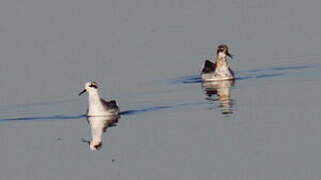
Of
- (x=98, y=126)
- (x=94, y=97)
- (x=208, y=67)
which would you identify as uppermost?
(x=208, y=67)

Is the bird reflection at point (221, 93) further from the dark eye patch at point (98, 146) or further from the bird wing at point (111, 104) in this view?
the dark eye patch at point (98, 146)

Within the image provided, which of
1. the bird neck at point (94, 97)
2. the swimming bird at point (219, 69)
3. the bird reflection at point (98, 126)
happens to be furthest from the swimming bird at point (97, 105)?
the swimming bird at point (219, 69)

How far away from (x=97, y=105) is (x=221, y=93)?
5.48 meters

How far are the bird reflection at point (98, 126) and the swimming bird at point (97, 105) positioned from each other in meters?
0.15

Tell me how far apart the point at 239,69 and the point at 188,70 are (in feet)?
5.75

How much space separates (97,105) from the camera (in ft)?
137

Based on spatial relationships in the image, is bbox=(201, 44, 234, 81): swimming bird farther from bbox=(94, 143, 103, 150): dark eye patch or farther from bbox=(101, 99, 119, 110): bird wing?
bbox=(94, 143, 103, 150): dark eye patch

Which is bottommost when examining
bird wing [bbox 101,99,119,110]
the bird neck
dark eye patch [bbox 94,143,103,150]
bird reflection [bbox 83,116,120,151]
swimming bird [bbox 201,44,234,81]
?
dark eye patch [bbox 94,143,103,150]

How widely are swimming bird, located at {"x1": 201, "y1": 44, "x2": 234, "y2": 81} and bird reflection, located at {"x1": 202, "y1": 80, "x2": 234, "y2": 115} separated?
22 centimetres

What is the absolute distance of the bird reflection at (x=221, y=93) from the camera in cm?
4116

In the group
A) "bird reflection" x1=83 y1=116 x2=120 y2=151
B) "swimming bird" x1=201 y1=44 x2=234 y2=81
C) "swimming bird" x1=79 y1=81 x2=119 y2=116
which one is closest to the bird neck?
"swimming bird" x1=79 y1=81 x2=119 y2=116

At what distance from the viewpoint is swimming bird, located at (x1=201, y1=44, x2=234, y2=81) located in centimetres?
4866

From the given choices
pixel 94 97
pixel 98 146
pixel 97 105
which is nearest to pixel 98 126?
pixel 97 105

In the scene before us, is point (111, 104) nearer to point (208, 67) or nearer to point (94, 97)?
point (94, 97)
